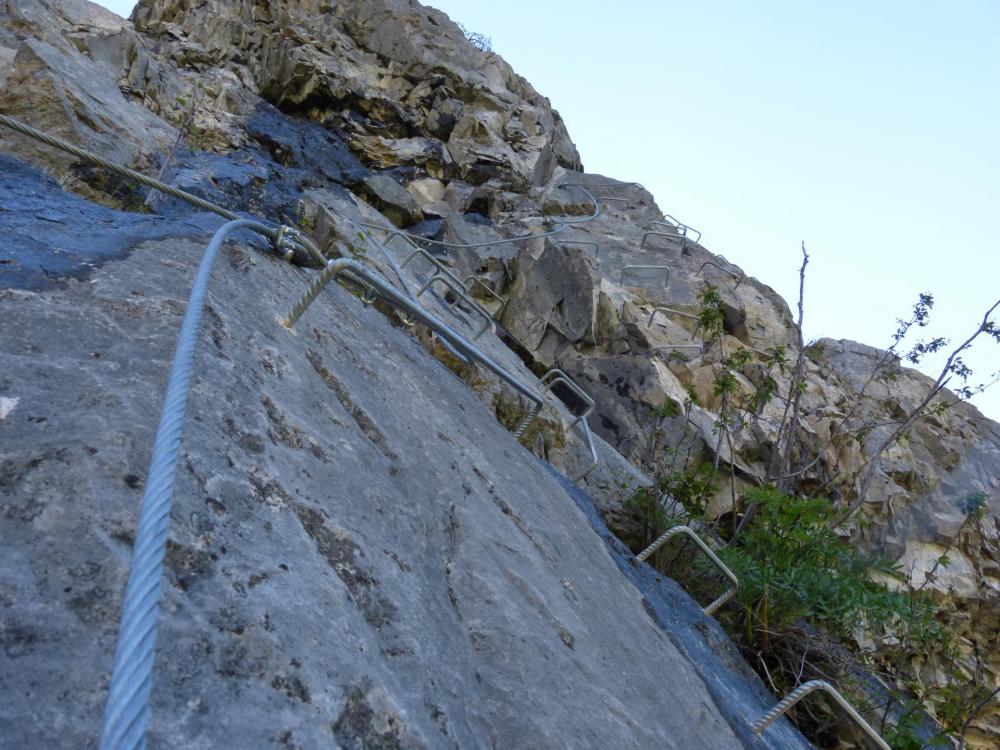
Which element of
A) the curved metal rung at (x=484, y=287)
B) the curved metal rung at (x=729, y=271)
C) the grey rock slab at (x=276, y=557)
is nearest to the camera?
the grey rock slab at (x=276, y=557)

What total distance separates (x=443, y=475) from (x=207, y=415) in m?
1.06

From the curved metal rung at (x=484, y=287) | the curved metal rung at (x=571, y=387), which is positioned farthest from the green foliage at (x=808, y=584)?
the curved metal rung at (x=484, y=287)

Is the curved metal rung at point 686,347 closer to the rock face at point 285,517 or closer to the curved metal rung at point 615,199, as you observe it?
the rock face at point 285,517

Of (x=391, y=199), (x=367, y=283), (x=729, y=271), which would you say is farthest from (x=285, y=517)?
(x=729, y=271)

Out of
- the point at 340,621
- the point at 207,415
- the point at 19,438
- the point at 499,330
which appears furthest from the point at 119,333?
the point at 499,330

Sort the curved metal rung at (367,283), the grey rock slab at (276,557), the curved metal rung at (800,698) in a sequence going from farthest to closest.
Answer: the curved metal rung at (800,698) → the curved metal rung at (367,283) → the grey rock slab at (276,557)

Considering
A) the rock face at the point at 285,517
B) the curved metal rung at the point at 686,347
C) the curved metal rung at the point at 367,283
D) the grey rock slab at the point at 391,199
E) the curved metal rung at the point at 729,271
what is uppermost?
→ the curved metal rung at the point at 729,271

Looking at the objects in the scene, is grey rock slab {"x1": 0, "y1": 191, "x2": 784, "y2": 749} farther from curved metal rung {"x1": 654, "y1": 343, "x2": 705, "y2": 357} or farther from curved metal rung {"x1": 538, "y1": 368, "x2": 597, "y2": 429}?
curved metal rung {"x1": 654, "y1": 343, "x2": 705, "y2": 357}

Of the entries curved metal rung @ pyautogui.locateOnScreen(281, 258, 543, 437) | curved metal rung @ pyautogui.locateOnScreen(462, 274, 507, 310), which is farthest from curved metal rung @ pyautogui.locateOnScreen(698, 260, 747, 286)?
curved metal rung @ pyautogui.locateOnScreen(281, 258, 543, 437)

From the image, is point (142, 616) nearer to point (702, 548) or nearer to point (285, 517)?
point (285, 517)

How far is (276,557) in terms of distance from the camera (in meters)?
1.43

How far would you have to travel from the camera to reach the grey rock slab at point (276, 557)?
111 centimetres

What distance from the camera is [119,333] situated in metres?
1.81

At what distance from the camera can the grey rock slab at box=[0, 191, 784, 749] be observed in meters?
1.11
